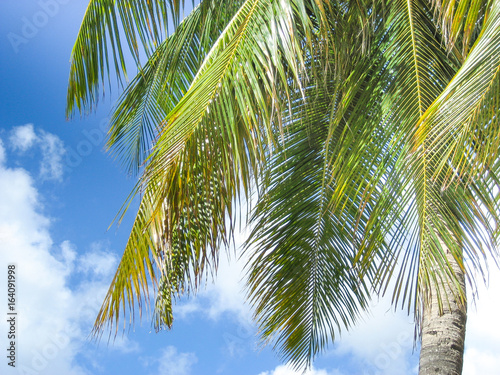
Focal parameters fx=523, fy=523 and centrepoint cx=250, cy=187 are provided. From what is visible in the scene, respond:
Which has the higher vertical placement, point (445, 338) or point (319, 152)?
point (319, 152)

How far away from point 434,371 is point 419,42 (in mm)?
2207

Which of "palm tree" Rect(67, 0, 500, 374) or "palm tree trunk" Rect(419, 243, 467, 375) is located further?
"palm tree trunk" Rect(419, 243, 467, 375)

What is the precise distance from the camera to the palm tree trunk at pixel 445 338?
346cm

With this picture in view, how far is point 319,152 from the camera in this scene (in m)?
4.68

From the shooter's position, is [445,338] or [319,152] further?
[319,152]

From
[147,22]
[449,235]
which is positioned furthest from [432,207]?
[147,22]

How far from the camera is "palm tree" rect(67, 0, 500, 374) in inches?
105

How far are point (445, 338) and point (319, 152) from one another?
189 centimetres

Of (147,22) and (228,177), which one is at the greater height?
(147,22)

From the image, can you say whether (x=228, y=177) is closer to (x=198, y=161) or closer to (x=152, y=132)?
(x=198, y=161)

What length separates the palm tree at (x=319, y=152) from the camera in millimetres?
2670

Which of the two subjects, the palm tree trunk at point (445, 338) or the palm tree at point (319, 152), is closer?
the palm tree at point (319, 152)

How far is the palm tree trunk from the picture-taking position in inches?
136

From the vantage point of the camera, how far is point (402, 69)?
11.7 ft
